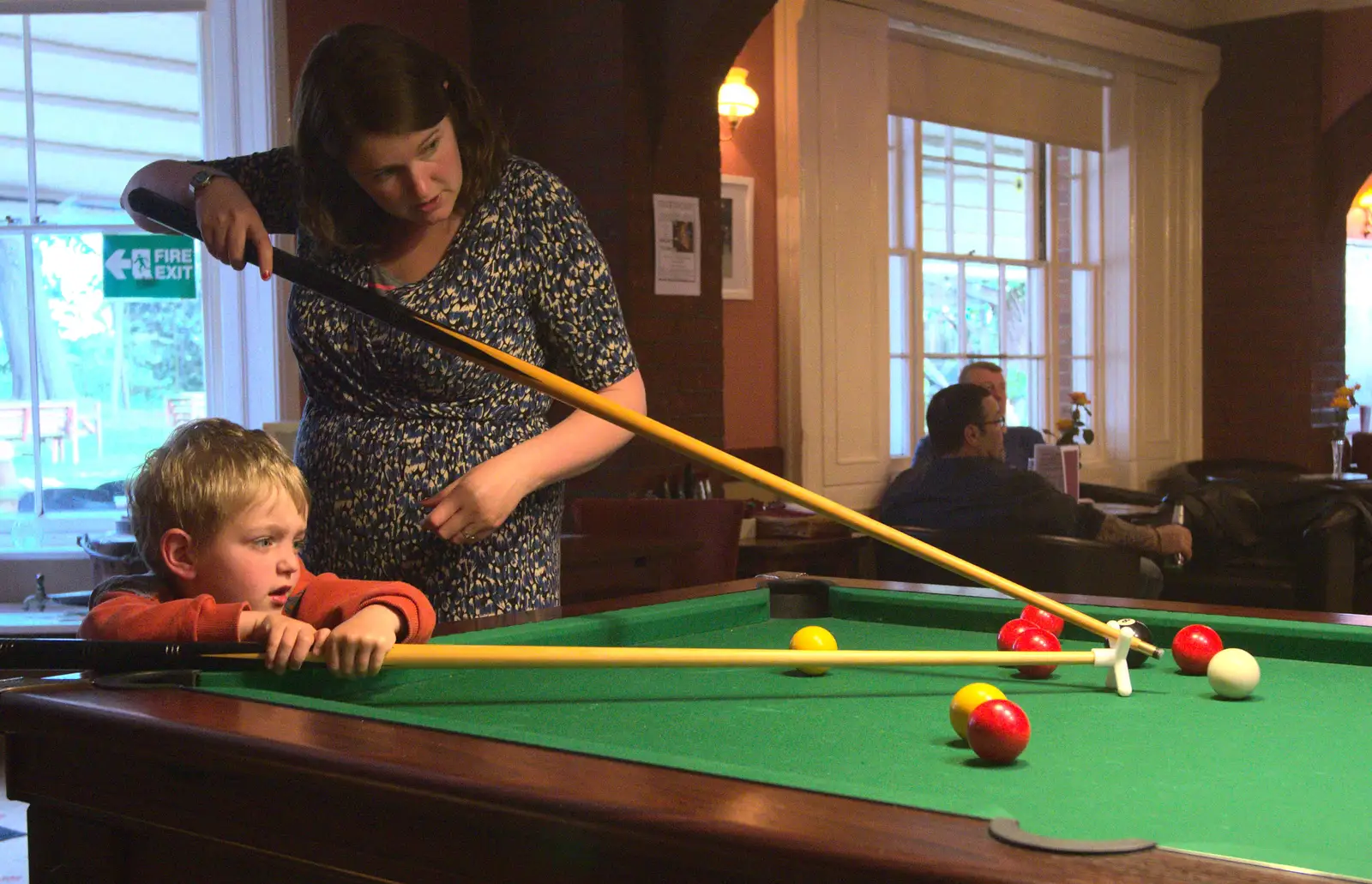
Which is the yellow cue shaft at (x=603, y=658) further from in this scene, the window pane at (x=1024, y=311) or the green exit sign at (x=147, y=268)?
the window pane at (x=1024, y=311)

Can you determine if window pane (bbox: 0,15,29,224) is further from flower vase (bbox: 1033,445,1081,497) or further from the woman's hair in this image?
flower vase (bbox: 1033,445,1081,497)

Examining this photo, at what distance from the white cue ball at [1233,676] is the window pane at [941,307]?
5.20 m

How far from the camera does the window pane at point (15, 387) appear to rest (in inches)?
175

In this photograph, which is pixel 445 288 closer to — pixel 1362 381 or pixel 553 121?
pixel 553 121

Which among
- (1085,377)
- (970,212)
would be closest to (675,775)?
(970,212)

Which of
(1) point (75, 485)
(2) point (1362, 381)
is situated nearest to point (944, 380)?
(1) point (75, 485)

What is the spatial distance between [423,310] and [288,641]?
0.68m

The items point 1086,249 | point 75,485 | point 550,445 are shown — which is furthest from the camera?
point 1086,249

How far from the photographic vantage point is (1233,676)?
157 centimetres

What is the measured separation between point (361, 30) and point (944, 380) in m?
5.20

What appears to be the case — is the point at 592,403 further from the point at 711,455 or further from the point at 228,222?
the point at 228,222

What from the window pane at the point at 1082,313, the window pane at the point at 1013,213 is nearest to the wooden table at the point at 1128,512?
the window pane at the point at 1013,213

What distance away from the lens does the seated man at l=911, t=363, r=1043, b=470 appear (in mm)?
5586

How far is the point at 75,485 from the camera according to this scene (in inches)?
177
